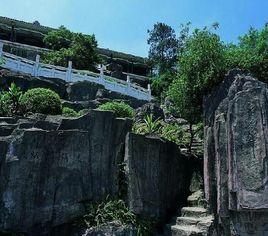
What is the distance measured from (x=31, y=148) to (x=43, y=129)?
924 mm

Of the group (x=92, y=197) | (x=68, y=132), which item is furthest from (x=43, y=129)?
(x=92, y=197)

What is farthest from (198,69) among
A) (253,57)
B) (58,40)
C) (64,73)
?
(58,40)

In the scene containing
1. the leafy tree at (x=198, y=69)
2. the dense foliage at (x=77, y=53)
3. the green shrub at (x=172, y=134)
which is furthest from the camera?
the dense foliage at (x=77, y=53)

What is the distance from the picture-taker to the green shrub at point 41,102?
16.1 meters

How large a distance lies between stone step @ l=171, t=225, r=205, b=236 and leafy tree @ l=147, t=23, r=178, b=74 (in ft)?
90.9

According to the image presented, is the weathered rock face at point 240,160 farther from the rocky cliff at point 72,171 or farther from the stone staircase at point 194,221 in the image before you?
the rocky cliff at point 72,171

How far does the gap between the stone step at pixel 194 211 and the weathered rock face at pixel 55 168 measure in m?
1.85

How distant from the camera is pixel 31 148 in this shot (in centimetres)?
1162

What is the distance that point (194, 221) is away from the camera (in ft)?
38.1

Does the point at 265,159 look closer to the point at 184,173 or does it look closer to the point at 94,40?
the point at 184,173

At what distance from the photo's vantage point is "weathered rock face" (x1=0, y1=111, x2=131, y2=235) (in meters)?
11.3

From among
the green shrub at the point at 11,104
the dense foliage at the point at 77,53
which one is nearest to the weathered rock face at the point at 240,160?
the green shrub at the point at 11,104

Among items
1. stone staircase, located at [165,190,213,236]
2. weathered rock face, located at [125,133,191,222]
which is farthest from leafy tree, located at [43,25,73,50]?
stone staircase, located at [165,190,213,236]

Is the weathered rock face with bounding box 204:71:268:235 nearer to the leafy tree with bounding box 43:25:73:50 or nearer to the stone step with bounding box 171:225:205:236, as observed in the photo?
the stone step with bounding box 171:225:205:236
